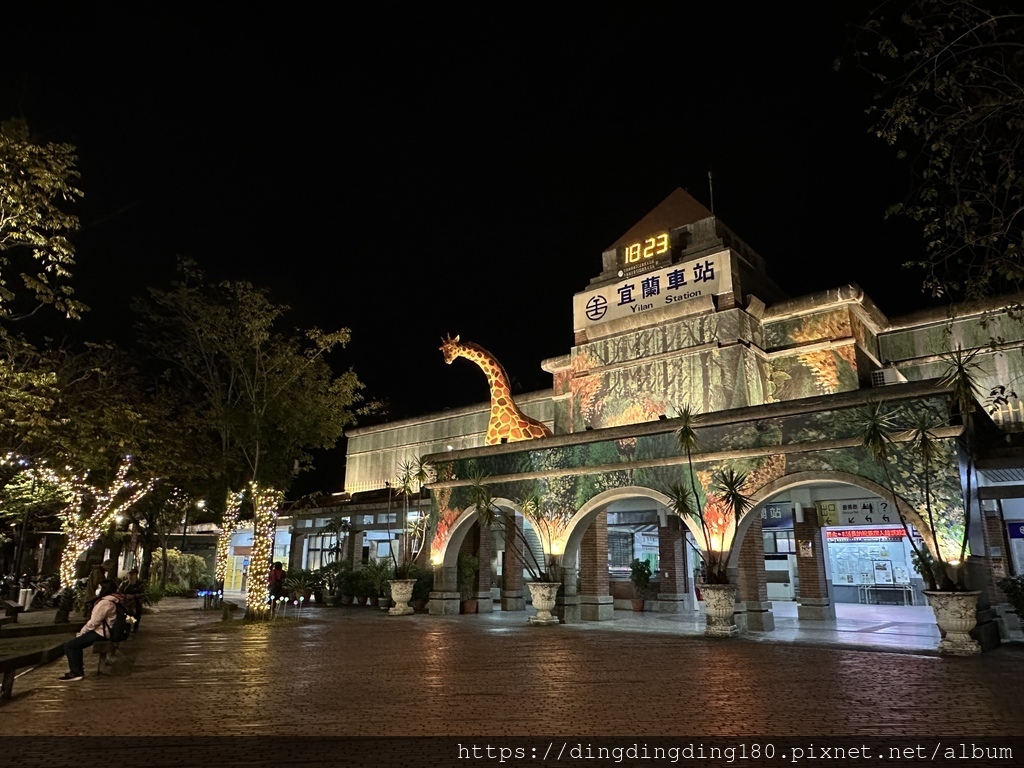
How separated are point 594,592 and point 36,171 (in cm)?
1367

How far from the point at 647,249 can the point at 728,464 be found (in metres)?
8.12

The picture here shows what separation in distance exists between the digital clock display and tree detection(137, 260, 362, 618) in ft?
27.7

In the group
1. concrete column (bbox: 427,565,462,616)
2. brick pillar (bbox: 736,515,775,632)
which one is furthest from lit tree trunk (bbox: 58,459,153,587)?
brick pillar (bbox: 736,515,775,632)

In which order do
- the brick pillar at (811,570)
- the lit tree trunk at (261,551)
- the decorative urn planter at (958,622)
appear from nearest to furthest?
the decorative urn planter at (958,622), the brick pillar at (811,570), the lit tree trunk at (261,551)

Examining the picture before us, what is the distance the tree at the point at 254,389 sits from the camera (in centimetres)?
1655

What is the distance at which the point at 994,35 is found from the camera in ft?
18.2

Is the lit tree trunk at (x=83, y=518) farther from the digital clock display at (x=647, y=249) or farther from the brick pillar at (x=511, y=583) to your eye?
→ the digital clock display at (x=647, y=249)

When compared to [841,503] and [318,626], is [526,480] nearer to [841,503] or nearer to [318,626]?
[318,626]

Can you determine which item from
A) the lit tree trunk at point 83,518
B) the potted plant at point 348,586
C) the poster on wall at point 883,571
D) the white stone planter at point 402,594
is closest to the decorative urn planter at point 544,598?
the white stone planter at point 402,594

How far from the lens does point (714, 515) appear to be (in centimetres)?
1297

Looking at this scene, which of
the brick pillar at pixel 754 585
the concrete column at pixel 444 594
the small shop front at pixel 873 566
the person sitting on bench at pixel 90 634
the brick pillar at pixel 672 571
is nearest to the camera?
the person sitting on bench at pixel 90 634

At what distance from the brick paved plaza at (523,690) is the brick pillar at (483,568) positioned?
275 inches

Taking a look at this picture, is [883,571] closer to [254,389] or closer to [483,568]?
[483,568]

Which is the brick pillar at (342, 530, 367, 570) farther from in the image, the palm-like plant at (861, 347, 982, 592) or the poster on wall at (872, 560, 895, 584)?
the palm-like plant at (861, 347, 982, 592)
